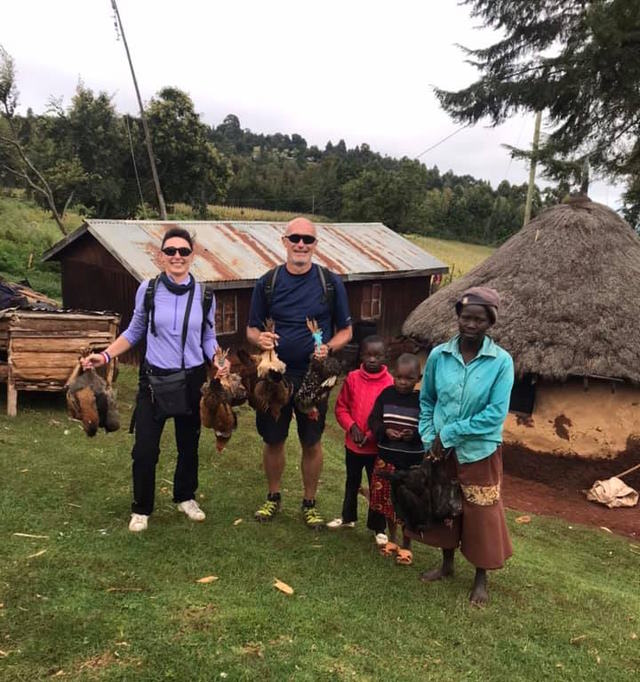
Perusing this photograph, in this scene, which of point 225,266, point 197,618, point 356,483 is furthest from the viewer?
point 225,266

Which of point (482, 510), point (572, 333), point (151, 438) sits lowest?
point (482, 510)

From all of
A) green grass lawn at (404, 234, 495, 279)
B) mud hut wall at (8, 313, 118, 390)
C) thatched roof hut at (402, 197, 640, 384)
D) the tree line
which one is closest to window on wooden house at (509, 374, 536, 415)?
thatched roof hut at (402, 197, 640, 384)

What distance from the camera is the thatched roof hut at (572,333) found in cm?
939

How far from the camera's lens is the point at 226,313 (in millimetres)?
13359

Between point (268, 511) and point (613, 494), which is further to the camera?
point (613, 494)

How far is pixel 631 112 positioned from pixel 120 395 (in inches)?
575

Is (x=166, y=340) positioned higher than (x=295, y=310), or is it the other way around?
(x=295, y=310)

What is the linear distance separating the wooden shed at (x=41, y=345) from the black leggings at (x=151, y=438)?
3.86 meters

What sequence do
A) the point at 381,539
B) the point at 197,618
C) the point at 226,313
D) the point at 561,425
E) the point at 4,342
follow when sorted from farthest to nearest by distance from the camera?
the point at 226,313 → the point at 561,425 → the point at 4,342 → the point at 381,539 → the point at 197,618

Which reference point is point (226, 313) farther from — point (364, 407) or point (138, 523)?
point (364, 407)

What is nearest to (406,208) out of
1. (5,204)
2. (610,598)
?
(5,204)

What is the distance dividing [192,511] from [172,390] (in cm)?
127

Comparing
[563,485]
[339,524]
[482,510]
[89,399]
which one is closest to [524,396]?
[563,485]

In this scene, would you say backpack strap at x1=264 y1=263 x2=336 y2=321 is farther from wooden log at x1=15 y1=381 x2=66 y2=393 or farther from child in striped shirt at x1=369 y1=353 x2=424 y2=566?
wooden log at x1=15 y1=381 x2=66 y2=393
